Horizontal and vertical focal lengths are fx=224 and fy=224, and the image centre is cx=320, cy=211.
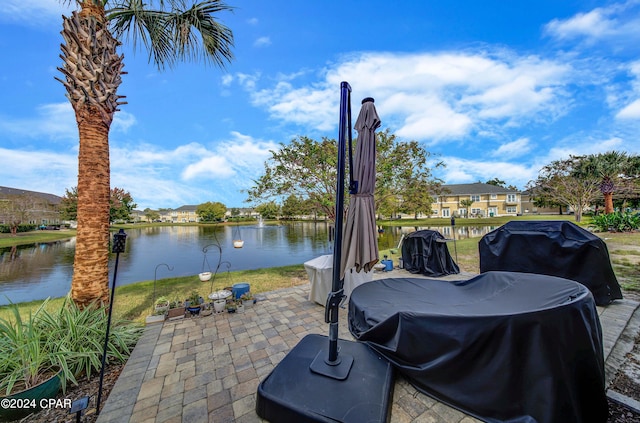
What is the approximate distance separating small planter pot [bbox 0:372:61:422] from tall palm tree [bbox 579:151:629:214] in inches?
1093

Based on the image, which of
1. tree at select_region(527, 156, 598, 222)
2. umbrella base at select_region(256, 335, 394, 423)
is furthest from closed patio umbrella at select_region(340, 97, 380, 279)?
tree at select_region(527, 156, 598, 222)

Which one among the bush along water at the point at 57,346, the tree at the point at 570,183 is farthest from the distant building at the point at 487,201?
the bush along water at the point at 57,346

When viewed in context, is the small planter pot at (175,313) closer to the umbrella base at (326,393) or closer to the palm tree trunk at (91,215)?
the palm tree trunk at (91,215)

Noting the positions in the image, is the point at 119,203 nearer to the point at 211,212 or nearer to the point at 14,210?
the point at 14,210

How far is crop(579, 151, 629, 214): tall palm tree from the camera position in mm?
16987

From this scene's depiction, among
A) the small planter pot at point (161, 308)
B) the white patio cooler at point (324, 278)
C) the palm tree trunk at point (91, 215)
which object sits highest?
the palm tree trunk at point (91, 215)

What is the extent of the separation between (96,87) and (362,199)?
4.61m

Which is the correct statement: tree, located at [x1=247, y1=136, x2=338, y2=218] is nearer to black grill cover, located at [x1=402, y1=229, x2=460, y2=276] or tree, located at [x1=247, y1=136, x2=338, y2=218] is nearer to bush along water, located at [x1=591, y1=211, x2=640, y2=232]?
black grill cover, located at [x1=402, y1=229, x2=460, y2=276]

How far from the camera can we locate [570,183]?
2177cm

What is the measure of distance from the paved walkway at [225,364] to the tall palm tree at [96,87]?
1.32 m

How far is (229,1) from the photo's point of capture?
427 cm

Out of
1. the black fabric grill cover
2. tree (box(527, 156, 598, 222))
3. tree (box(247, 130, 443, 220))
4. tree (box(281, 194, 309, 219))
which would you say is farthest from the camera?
tree (box(527, 156, 598, 222))

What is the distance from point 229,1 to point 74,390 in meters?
6.29

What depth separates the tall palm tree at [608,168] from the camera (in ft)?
55.7
